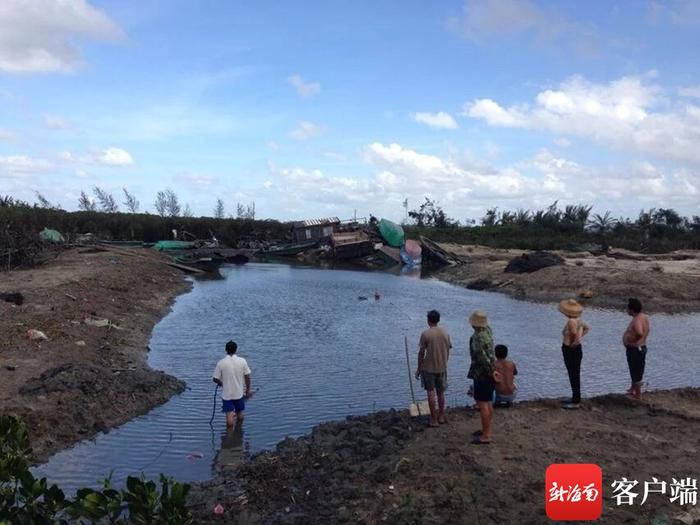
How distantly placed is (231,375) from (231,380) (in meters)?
0.09

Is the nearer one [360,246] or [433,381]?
[433,381]

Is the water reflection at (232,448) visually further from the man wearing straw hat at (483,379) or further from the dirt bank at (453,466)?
the man wearing straw hat at (483,379)

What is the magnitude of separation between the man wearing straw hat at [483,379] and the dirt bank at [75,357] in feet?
18.6

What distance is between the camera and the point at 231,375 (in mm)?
9586

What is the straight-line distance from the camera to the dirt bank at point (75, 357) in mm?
9352

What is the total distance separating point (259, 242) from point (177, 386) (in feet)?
155

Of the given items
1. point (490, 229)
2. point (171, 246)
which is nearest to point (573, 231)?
point (490, 229)

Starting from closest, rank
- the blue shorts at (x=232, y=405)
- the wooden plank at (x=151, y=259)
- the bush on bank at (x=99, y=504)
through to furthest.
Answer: the bush on bank at (x=99, y=504), the blue shorts at (x=232, y=405), the wooden plank at (x=151, y=259)

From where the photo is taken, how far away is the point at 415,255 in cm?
4938

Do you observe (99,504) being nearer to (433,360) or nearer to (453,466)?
(453,466)

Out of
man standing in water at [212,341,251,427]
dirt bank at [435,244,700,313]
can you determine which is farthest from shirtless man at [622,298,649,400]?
dirt bank at [435,244,700,313]

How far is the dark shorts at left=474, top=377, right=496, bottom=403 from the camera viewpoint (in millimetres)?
7859

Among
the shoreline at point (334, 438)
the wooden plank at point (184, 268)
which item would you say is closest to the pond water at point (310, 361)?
the shoreline at point (334, 438)

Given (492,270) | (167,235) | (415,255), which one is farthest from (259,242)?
(492,270)
